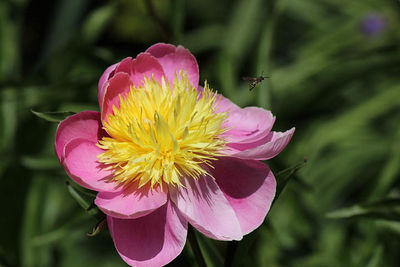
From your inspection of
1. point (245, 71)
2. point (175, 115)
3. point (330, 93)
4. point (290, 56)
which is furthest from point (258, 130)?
point (290, 56)

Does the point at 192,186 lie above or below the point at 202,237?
above

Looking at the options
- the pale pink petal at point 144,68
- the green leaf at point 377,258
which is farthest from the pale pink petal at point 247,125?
the green leaf at point 377,258

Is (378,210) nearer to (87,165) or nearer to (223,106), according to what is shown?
(223,106)

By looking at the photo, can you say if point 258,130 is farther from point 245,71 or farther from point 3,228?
point 245,71

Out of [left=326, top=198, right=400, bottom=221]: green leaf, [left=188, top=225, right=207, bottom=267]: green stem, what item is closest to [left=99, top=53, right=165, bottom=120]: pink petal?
[left=188, top=225, right=207, bottom=267]: green stem

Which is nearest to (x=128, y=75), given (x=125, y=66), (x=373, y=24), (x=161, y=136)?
(x=125, y=66)

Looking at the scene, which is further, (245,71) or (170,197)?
(245,71)

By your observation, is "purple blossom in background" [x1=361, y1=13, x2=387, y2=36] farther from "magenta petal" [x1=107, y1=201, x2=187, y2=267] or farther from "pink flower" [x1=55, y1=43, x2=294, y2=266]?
"magenta petal" [x1=107, y1=201, x2=187, y2=267]
